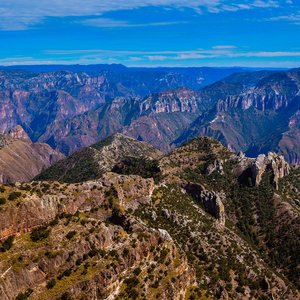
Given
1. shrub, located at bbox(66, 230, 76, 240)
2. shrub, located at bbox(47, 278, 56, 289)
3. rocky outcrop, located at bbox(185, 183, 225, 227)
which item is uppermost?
shrub, located at bbox(66, 230, 76, 240)

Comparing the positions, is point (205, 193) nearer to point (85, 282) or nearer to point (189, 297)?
point (189, 297)

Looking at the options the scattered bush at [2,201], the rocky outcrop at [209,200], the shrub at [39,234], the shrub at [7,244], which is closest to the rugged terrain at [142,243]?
the shrub at [39,234]

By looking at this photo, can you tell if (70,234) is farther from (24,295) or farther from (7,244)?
(24,295)

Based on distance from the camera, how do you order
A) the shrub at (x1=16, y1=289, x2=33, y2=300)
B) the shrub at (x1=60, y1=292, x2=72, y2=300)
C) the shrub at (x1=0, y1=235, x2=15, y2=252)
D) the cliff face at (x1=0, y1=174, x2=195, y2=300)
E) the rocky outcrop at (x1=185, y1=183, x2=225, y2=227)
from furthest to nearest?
the rocky outcrop at (x1=185, y1=183, x2=225, y2=227) → the shrub at (x1=0, y1=235, x2=15, y2=252) → the cliff face at (x1=0, y1=174, x2=195, y2=300) → the shrub at (x1=60, y1=292, x2=72, y2=300) → the shrub at (x1=16, y1=289, x2=33, y2=300)

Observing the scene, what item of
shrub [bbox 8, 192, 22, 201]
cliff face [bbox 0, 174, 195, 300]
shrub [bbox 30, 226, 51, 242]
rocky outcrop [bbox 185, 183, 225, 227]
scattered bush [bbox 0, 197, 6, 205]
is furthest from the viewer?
rocky outcrop [bbox 185, 183, 225, 227]

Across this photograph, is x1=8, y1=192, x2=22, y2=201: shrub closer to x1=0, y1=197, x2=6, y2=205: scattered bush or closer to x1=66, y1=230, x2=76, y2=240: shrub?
x1=0, y1=197, x2=6, y2=205: scattered bush

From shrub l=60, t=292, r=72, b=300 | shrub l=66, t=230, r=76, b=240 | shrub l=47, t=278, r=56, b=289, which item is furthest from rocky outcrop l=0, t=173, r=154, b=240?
shrub l=60, t=292, r=72, b=300

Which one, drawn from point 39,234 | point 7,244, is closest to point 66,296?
point 7,244

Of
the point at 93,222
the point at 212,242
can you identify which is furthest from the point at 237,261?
the point at 93,222
